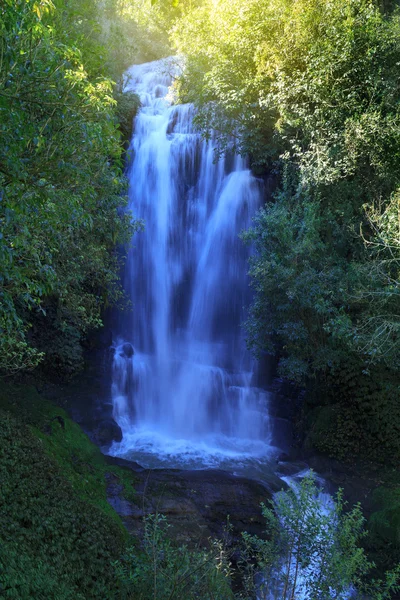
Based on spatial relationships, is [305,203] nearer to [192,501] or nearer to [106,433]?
[192,501]

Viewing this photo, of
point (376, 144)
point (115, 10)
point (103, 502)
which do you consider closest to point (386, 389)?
point (376, 144)

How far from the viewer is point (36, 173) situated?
5.74 metres

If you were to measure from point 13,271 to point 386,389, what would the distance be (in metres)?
10.2

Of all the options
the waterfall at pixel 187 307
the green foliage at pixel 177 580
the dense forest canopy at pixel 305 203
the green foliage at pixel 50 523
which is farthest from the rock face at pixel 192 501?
the dense forest canopy at pixel 305 203

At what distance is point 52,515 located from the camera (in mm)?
6562

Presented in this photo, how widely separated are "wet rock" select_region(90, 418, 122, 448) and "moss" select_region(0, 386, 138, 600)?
2.03 meters

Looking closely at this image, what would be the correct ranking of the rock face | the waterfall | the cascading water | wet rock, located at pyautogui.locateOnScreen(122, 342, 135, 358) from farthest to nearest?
wet rock, located at pyautogui.locateOnScreen(122, 342, 135, 358)
the waterfall
the cascading water
the rock face

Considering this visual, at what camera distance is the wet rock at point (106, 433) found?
40.9 ft

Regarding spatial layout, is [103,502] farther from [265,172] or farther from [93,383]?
[265,172]

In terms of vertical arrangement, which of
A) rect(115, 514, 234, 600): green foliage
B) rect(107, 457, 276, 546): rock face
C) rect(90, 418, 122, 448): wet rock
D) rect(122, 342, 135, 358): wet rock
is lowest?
rect(115, 514, 234, 600): green foliage

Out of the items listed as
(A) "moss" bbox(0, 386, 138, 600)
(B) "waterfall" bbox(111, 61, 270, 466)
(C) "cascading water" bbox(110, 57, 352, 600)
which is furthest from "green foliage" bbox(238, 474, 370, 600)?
(B) "waterfall" bbox(111, 61, 270, 466)

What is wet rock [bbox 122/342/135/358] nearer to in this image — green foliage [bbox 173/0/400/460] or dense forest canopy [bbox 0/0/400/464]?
dense forest canopy [bbox 0/0/400/464]

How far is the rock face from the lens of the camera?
8711mm

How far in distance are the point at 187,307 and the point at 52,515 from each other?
10710 mm
